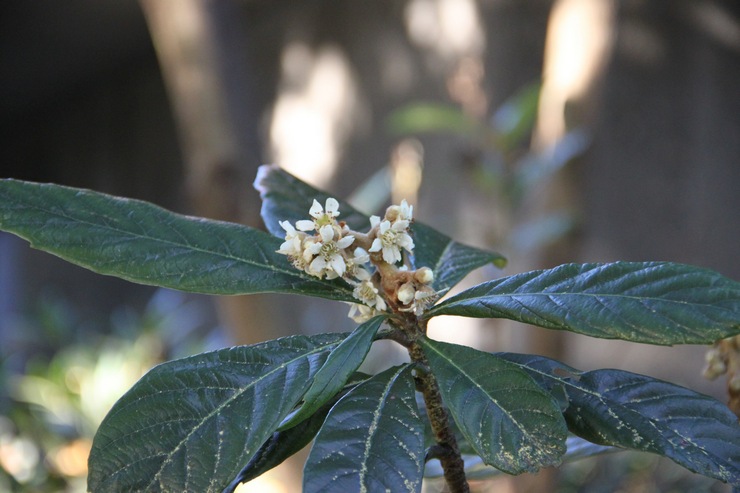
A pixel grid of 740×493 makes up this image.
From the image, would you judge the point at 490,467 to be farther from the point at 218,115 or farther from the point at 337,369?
the point at 218,115

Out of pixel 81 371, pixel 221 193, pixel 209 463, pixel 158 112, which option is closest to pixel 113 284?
pixel 158 112

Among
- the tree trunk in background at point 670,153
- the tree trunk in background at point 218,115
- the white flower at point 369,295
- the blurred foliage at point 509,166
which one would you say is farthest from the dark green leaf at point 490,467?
the tree trunk in background at point 670,153

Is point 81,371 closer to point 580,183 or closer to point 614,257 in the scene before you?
point 580,183

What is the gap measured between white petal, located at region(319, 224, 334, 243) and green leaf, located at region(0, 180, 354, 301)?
52mm

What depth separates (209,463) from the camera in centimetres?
38

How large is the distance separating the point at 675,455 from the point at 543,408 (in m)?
0.09

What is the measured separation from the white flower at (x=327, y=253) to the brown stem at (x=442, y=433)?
76 millimetres

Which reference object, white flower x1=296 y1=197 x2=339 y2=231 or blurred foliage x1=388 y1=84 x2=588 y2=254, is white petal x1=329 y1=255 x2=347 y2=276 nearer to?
white flower x1=296 y1=197 x2=339 y2=231

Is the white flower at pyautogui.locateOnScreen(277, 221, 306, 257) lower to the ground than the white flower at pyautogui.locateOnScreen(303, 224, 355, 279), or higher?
higher

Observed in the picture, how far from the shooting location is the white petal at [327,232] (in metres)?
0.45

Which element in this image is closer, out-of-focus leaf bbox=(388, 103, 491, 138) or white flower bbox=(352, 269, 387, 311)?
white flower bbox=(352, 269, 387, 311)

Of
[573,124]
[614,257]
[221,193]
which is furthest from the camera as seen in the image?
[614,257]

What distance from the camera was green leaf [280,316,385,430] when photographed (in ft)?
1.35

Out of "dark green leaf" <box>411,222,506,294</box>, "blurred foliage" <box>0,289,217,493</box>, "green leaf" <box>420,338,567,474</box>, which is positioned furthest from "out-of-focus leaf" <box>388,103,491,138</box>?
"green leaf" <box>420,338,567,474</box>
